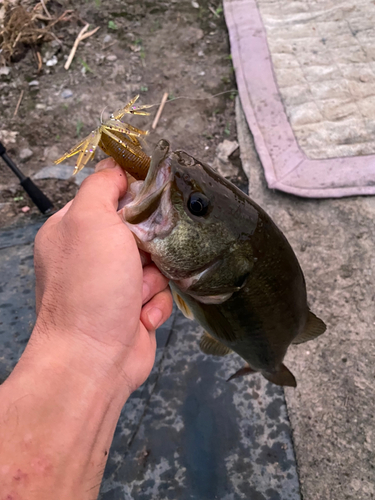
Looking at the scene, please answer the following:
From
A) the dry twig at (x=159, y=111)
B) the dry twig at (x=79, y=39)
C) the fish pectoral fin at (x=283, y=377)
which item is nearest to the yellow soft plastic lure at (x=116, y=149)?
the fish pectoral fin at (x=283, y=377)

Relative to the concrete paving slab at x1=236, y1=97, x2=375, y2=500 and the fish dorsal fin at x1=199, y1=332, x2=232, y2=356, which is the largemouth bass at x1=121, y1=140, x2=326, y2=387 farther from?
the concrete paving slab at x1=236, y1=97, x2=375, y2=500

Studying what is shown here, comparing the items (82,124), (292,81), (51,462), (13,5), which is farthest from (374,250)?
(13,5)

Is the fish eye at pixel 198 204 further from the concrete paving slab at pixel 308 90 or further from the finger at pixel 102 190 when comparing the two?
the concrete paving slab at pixel 308 90

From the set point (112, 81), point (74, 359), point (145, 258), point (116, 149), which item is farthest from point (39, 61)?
point (74, 359)

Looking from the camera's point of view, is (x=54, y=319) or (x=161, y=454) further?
(x=161, y=454)

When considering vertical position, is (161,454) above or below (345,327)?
above

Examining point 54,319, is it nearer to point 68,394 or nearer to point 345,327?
point 68,394

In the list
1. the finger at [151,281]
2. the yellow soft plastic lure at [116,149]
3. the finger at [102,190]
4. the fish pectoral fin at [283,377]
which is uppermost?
the yellow soft plastic lure at [116,149]
